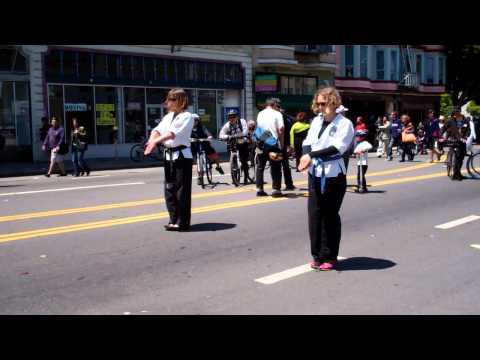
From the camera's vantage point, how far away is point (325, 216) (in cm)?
618

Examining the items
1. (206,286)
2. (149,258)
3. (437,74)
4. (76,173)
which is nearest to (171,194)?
(149,258)

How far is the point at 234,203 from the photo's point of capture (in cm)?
1092

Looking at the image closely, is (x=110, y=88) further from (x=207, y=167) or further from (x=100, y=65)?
(x=207, y=167)

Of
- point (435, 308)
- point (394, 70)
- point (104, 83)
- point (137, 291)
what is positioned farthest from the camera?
point (394, 70)

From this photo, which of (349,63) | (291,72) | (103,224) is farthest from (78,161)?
(349,63)

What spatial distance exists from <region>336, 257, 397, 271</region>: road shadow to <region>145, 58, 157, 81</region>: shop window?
2263 cm

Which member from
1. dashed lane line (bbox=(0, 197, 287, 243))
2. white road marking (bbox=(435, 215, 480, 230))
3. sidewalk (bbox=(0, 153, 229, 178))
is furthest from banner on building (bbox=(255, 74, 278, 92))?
white road marking (bbox=(435, 215, 480, 230))

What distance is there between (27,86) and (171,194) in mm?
17446

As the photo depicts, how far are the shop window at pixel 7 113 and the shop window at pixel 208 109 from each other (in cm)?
1010

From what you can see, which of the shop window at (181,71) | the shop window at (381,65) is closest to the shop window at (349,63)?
the shop window at (381,65)

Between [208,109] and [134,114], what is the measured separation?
4814 millimetres
